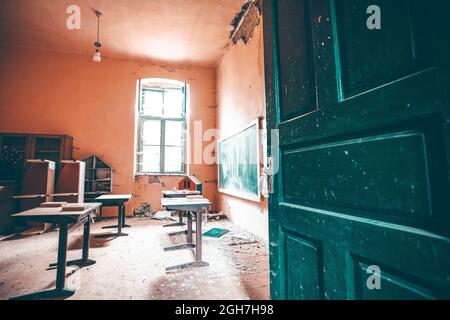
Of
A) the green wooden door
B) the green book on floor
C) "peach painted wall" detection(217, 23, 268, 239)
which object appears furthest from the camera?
the green book on floor

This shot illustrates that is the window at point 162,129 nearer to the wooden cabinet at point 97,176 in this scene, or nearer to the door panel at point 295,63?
the wooden cabinet at point 97,176

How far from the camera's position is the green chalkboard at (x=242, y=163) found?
11.7ft

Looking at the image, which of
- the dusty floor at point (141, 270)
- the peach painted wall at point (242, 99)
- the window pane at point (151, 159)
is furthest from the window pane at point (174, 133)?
the dusty floor at point (141, 270)

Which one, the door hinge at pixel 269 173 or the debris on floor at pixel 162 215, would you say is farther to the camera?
the debris on floor at pixel 162 215

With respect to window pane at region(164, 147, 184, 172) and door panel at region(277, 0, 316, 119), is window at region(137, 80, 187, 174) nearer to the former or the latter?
window pane at region(164, 147, 184, 172)

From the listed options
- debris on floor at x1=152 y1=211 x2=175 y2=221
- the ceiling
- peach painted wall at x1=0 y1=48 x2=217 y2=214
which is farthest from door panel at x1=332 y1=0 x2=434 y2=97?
peach painted wall at x1=0 y1=48 x2=217 y2=214

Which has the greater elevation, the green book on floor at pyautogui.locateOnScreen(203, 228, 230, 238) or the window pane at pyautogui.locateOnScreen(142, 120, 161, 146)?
the window pane at pyautogui.locateOnScreen(142, 120, 161, 146)

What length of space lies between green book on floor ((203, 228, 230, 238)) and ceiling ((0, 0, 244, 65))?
3.60 meters

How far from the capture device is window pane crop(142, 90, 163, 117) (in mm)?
5938

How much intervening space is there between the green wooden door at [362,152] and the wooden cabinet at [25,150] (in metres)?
5.16

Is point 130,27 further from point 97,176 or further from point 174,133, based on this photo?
point 97,176

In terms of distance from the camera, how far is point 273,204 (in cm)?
123
